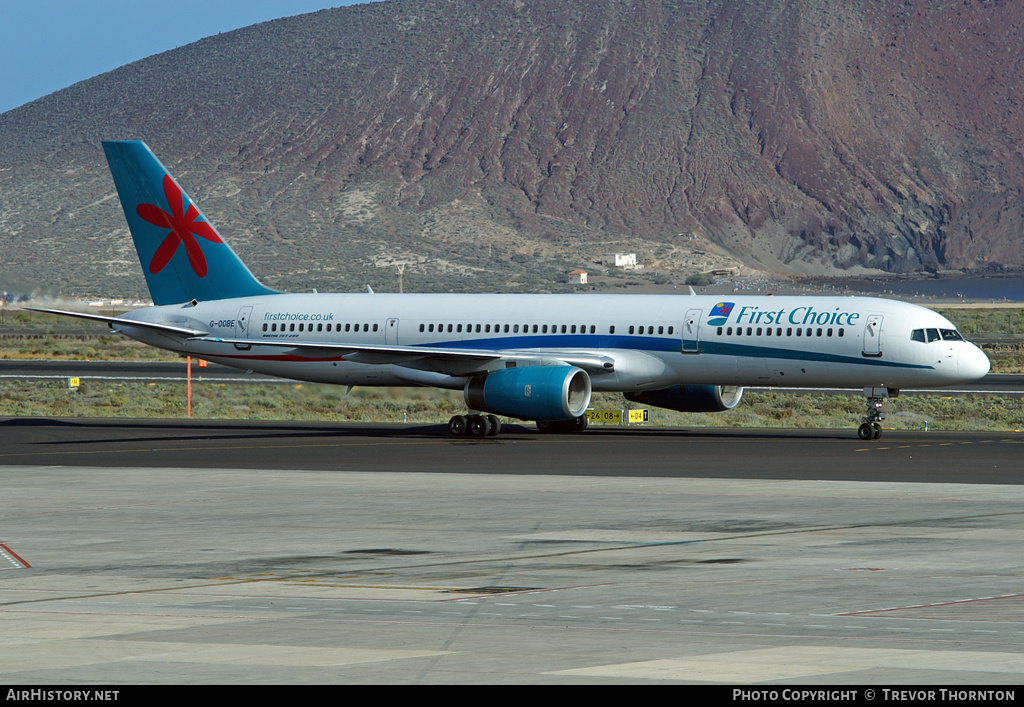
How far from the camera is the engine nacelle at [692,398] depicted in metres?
43.7

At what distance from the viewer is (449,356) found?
137 feet

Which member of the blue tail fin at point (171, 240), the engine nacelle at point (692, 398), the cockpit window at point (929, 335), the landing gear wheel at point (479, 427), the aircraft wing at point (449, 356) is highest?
the blue tail fin at point (171, 240)

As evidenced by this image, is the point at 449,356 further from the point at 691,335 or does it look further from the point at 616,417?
the point at 616,417

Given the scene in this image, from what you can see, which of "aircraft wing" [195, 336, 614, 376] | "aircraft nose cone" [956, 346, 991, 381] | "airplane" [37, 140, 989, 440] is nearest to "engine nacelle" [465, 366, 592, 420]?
"airplane" [37, 140, 989, 440]

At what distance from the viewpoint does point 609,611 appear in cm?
1458

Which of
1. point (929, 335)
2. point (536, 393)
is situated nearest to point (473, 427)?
point (536, 393)

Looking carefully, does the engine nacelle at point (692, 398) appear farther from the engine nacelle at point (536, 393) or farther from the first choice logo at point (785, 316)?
the engine nacelle at point (536, 393)

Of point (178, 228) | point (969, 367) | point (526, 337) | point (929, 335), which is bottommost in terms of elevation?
point (969, 367)

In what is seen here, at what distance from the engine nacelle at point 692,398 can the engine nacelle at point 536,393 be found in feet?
11.3

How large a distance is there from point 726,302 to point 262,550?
2452 centimetres

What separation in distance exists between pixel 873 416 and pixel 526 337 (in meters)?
10.1

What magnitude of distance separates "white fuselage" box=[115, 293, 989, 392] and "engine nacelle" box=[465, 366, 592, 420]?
1317 millimetres

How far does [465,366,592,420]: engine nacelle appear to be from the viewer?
1551 inches

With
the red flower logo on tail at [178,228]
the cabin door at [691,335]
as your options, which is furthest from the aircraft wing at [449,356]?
the red flower logo on tail at [178,228]
